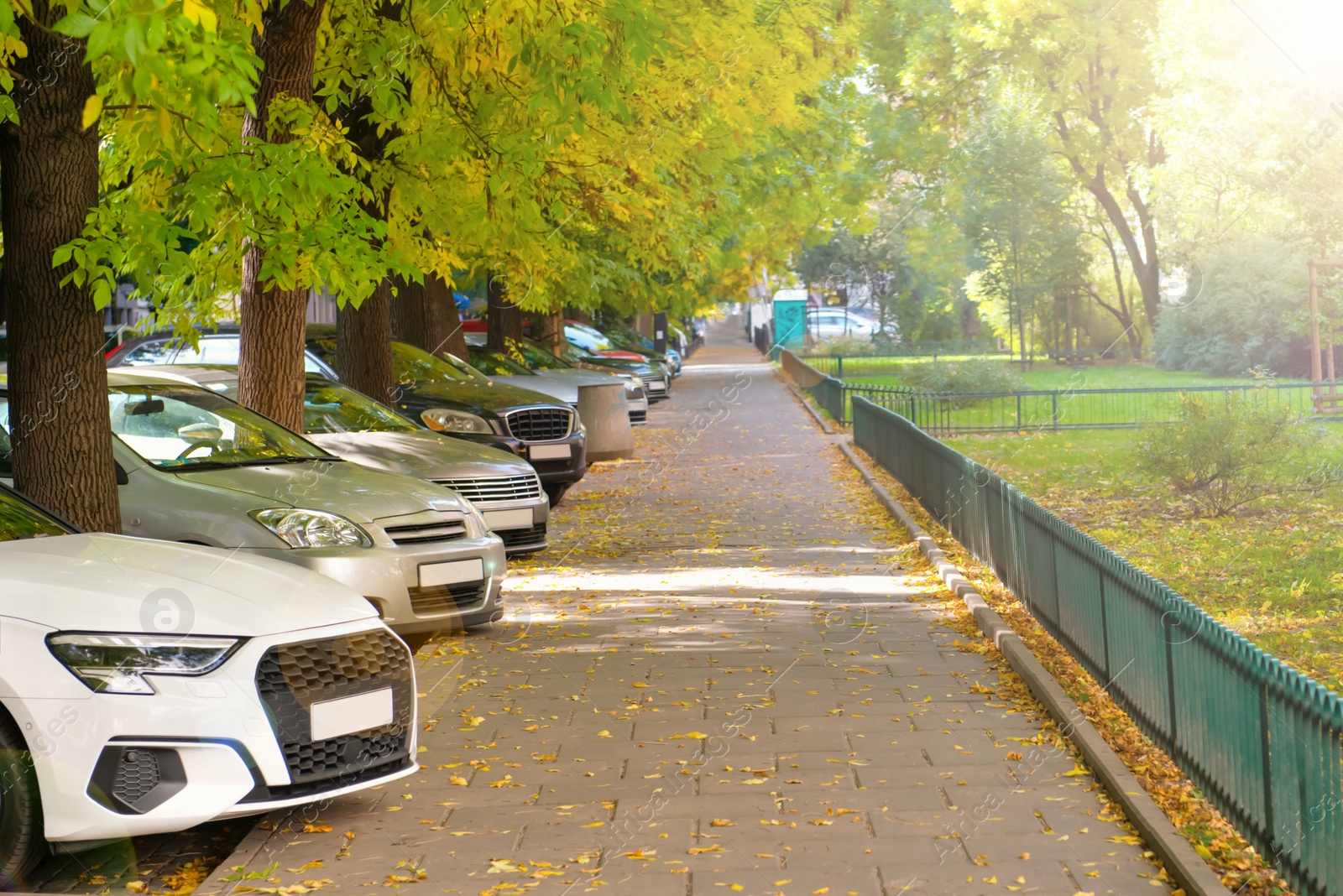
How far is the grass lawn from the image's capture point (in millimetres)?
8828

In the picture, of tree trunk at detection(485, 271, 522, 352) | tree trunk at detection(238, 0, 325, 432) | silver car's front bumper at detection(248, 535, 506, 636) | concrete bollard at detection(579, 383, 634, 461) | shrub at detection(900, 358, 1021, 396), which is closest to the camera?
silver car's front bumper at detection(248, 535, 506, 636)

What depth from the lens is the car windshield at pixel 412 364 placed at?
16453 mm

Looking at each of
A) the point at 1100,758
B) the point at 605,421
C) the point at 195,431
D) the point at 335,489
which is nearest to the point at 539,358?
the point at 605,421

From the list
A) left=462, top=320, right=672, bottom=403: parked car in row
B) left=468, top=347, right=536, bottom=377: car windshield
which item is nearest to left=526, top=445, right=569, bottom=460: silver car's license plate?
left=468, top=347, right=536, bottom=377: car windshield

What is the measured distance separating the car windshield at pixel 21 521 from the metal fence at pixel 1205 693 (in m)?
4.32

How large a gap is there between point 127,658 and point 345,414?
759 centimetres

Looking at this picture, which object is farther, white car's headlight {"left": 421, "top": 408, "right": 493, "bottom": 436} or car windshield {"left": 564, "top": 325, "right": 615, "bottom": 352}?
car windshield {"left": 564, "top": 325, "right": 615, "bottom": 352}

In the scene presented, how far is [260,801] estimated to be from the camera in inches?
188

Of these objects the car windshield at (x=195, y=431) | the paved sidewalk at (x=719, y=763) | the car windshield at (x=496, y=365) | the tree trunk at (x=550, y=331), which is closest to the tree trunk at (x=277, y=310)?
the car windshield at (x=195, y=431)

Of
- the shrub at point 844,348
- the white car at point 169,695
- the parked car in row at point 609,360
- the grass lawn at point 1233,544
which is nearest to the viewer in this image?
the white car at point 169,695

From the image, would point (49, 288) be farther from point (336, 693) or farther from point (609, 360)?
point (609, 360)

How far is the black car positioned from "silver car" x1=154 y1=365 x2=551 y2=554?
1.86m

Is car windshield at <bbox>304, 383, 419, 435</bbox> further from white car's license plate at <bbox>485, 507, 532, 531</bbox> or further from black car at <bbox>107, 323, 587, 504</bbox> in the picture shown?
black car at <bbox>107, 323, 587, 504</bbox>

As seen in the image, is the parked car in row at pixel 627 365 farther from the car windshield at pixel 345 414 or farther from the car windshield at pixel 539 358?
the car windshield at pixel 345 414
